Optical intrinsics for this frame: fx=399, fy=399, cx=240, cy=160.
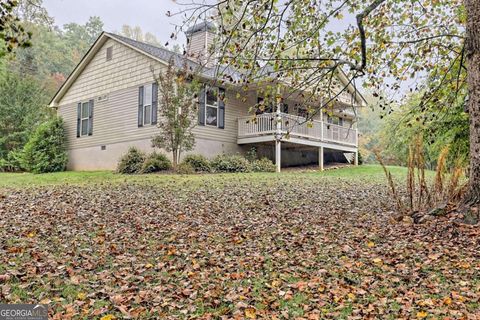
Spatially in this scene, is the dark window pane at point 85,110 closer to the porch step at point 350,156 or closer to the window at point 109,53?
the window at point 109,53

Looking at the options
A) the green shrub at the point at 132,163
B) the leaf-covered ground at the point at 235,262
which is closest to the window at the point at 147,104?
the green shrub at the point at 132,163

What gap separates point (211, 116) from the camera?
1745 centimetres

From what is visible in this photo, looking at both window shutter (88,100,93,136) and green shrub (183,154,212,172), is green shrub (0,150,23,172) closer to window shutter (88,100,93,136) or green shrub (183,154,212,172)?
window shutter (88,100,93,136)

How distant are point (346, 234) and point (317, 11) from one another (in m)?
4.30

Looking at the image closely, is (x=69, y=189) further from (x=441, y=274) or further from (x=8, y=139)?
(x=8, y=139)

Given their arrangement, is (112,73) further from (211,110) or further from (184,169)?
(184,169)

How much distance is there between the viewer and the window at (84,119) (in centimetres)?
2025

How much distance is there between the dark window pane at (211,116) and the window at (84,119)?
22.8ft

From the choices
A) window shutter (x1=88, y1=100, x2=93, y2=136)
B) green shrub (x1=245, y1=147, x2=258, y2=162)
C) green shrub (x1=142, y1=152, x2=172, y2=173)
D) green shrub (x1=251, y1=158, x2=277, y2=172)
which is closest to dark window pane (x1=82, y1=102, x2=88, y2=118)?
window shutter (x1=88, y1=100, x2=93, y2=136)

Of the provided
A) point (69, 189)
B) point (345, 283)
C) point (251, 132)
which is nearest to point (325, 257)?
point (345, 283)

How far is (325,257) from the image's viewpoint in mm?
4879

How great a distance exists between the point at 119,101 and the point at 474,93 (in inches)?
625

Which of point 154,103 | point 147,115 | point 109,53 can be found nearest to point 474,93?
point 154,103

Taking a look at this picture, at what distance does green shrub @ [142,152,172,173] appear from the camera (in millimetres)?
14719
